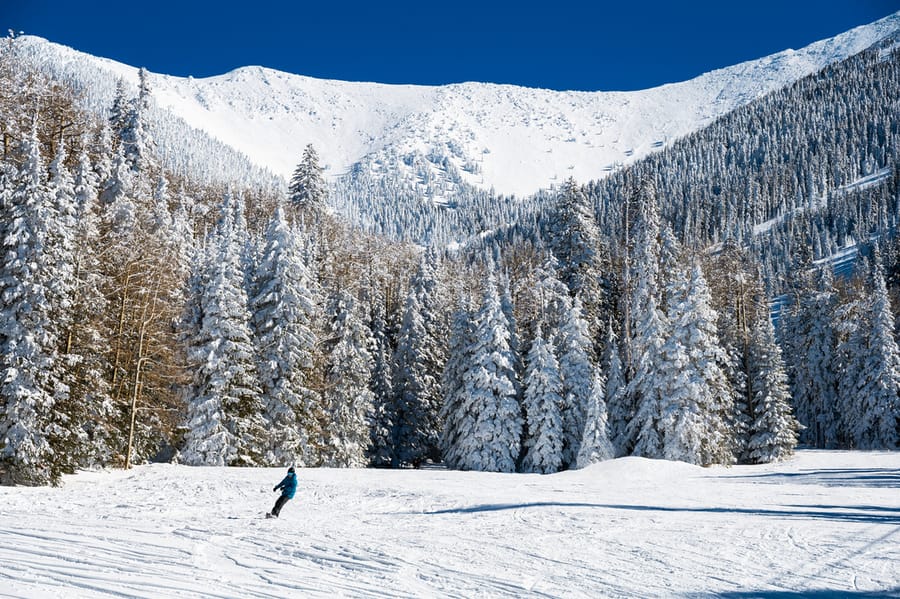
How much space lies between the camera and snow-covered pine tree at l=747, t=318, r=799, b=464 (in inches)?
1647

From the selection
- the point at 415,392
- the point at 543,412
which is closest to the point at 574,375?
the point at 543,412

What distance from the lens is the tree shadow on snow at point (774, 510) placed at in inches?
662

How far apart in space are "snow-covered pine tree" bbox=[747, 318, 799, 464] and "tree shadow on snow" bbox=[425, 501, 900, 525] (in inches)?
988

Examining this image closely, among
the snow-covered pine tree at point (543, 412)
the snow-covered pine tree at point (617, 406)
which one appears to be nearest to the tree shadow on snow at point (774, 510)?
the snow-covered pine tree at point (543, 412)

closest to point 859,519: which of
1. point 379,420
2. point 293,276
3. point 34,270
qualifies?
point 34,270

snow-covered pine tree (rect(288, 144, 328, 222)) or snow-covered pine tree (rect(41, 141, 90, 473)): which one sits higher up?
snow-covered pine tree (rect(288, 144, 328, 222))

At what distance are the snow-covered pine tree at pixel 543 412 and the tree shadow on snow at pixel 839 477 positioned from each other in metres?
10.4

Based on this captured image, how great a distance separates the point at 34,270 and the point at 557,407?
27.1 metres

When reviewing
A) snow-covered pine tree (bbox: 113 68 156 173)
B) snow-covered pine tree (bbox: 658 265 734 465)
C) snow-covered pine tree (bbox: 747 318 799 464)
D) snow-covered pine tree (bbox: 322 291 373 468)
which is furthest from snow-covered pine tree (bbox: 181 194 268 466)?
snow-covered pine tree (bbox: 747 318 799 464)

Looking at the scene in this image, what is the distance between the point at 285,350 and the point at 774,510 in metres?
24.3

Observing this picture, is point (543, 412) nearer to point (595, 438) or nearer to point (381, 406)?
point (595, 438)

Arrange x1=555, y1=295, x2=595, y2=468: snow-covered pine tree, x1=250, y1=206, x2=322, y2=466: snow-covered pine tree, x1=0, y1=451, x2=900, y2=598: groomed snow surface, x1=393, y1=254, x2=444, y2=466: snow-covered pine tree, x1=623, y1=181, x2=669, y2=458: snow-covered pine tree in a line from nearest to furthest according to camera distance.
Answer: x1=0, y1=451, x2=900, y2=598: groomed snow surface, x1=250, y1=206, x2=322, y2=466: snow-covered pine tree, x1=623, y1=181, x2=669, y2=458: snow-covered pine tree, x1=555, y1=295, x2=595, y2=468: snow-covered pine tree, x1=393, y1=254, x2=444, y2=466: snow-covered pine tree

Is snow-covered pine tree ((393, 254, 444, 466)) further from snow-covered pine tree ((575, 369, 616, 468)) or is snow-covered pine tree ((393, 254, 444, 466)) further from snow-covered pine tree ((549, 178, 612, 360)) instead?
snow-covered pine tree ((575, 369, 616, 468))

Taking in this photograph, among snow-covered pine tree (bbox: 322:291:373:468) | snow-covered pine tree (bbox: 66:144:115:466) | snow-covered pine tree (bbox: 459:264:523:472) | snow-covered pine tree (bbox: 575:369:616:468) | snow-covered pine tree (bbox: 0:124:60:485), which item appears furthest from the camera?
snow-covered pine tree (bbox: 322:291:373:468)
